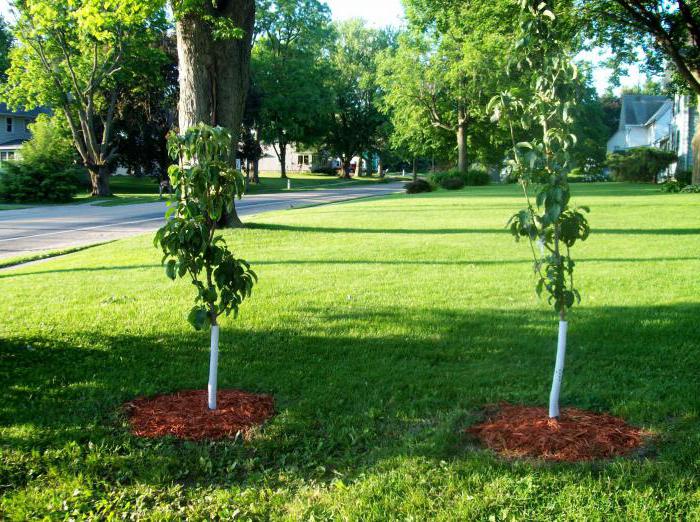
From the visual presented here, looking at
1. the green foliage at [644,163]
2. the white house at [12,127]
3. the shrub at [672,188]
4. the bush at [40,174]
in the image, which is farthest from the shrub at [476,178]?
the white house at [12,127]

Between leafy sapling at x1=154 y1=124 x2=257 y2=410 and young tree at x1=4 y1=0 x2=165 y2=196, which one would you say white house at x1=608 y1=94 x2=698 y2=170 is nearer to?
young tree at x1=4 y1=0 x2=165 y2=196

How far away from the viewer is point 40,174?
30.8 metres

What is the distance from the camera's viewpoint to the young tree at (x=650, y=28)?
2128 centimetres

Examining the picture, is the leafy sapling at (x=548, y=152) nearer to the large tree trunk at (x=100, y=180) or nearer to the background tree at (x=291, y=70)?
the large tree trunk at (x=100, y=180)

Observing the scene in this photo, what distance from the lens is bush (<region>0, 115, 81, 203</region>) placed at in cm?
3025

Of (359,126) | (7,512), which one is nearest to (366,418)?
(7,512)

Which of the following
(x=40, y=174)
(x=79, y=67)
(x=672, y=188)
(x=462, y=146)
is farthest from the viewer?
(x=462, y=146)

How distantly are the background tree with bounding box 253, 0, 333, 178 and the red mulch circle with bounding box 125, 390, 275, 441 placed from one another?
141 ft

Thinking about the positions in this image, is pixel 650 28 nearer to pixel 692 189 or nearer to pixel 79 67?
pixel 692 189

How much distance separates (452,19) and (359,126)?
146 ft

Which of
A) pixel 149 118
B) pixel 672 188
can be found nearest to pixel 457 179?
pixel 672 188

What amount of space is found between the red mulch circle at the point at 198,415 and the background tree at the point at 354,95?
60.5 metres

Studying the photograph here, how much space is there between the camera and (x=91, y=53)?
105ft

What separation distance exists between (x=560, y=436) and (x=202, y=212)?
2684mm
